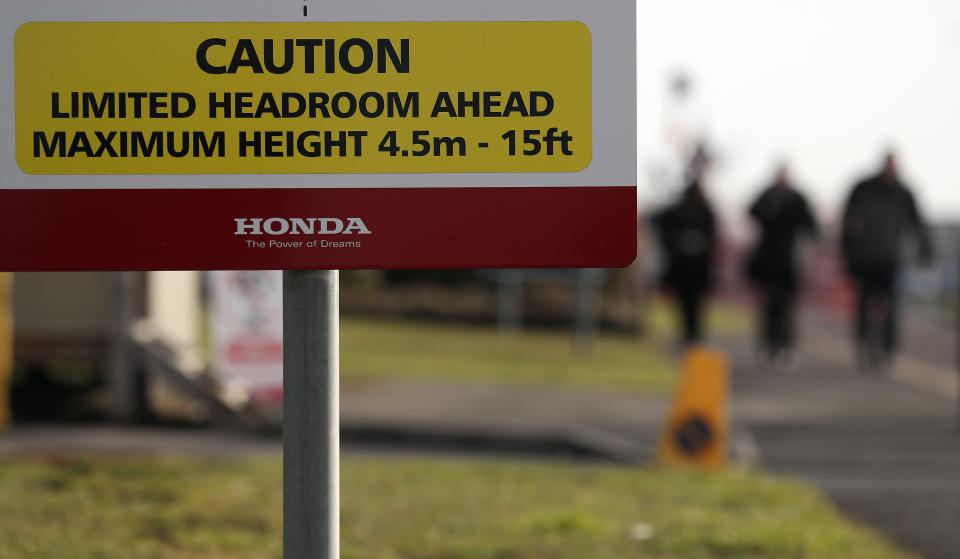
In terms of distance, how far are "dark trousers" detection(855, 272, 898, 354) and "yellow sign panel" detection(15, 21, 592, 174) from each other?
11.6m

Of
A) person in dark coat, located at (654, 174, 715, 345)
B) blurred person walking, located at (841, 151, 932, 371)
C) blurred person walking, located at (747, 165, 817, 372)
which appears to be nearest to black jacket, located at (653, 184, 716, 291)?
person in dark coat, located at (654, 174, 715, 345)

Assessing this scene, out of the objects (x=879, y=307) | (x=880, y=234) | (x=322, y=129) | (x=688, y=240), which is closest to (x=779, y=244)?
(x=688, y=240)

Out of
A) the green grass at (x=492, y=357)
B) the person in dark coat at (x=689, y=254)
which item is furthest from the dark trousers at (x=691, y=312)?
the green grass at (x=492, y=357)

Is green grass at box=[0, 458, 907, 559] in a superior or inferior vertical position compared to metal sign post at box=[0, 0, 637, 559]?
inferior

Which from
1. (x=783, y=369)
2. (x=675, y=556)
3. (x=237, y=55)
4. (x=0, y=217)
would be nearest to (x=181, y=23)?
(x=237, y=55)

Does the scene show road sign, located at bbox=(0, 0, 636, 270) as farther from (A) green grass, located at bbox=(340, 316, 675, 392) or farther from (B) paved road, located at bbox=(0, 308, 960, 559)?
(A) green grass, located at bbox=(340, 316, 675, 392)

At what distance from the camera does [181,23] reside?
2436 millimetres

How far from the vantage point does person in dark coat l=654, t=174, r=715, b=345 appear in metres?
14.7

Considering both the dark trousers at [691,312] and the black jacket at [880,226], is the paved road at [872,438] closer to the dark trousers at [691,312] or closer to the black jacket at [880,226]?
the dark trousers at [691,312]

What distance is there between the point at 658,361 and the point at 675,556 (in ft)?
40.5

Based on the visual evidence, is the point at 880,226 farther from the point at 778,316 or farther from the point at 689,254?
the point at 778,316

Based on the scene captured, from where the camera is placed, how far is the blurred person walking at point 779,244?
13.9m

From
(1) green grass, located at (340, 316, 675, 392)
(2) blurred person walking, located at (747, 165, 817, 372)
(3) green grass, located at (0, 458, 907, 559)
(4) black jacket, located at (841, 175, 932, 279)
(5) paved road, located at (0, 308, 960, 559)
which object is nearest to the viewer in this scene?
(3) green grass, located at (0, 458, 907, 559)

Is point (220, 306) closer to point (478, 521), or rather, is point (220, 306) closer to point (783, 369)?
point (478, 521)
